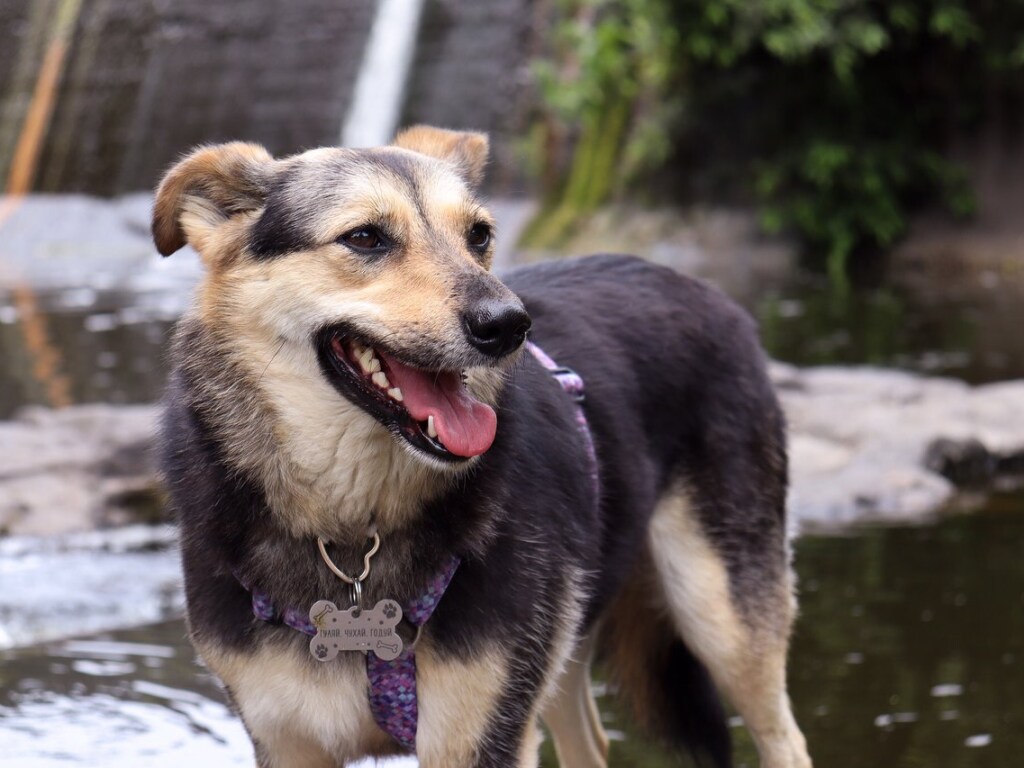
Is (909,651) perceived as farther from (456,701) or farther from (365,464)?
(365,464)

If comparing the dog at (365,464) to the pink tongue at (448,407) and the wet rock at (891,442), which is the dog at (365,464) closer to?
the pink tongue at (448,407)

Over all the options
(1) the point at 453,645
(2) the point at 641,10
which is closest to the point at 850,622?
(1) the point at 453,645

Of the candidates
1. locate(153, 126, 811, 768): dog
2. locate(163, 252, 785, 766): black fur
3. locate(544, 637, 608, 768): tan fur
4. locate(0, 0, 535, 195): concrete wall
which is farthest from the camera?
locate(0, 0, 535, 195): concrete wall

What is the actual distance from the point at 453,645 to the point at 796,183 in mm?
13093

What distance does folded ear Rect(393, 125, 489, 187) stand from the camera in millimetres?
3949

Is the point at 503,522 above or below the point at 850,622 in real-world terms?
above

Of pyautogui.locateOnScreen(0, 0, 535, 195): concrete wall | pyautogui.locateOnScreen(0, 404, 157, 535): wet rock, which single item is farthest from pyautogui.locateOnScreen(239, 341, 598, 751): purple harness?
pyautogui.locateOnScreen(0, 0, 535, 195): concrete wall

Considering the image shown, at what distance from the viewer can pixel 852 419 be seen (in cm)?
841

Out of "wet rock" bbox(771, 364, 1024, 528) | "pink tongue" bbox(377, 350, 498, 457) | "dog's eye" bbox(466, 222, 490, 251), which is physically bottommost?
"wet rock" bbox(771, 364, 1024, 528)

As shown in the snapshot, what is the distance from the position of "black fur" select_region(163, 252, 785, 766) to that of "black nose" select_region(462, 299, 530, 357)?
36cm

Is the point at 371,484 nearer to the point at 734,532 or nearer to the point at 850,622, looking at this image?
the point at 734,532

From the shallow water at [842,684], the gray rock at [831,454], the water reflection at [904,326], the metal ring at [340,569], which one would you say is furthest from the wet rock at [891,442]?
the metal ring at [340,569]

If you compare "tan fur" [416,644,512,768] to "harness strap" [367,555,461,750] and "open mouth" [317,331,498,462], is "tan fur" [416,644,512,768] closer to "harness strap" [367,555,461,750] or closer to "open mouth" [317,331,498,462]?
"harness strap" [367,555,461,750]

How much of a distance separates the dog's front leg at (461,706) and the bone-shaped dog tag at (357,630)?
0.32 ft
